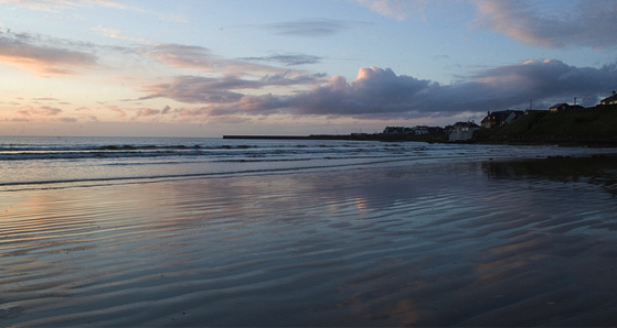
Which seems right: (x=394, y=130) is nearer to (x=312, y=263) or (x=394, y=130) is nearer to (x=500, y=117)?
(x=500, y=117)

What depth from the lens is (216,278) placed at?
12.8ft

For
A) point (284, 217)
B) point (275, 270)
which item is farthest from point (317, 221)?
point (275, 270)

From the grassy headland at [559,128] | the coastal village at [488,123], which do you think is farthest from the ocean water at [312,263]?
the coastal village at [488,123]

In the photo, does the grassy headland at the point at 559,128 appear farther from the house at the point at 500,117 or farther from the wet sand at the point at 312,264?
the wet sand at the point at 312,264

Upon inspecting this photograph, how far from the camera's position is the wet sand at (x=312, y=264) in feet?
10.1

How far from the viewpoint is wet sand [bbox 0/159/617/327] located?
309 cm

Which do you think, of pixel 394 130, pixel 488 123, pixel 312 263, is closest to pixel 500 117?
pixel 488 123

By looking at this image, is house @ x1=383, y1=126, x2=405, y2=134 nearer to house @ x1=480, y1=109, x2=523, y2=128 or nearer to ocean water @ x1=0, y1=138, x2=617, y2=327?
house @ x1=480, y1=109, x2=523, y2=128

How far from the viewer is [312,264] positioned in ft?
14.2

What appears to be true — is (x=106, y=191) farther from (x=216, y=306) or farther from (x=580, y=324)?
(x=580, y=324)

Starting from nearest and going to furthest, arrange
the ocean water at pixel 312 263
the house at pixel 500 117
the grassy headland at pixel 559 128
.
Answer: the ocean water at pixel 312 263 → the grassy headland at pixel 559 128 → the house at pixel 500 117

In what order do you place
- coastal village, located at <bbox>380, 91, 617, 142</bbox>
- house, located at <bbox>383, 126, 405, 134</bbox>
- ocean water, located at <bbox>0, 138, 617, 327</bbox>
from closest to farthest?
ocean water, located at <bbox>0, 138, 617, 327</bbox>, coastal village, located at <bbox>380, 91, 617, 142</bbox>, house, located at <bbox>383, 126, 405, 134</bbox>

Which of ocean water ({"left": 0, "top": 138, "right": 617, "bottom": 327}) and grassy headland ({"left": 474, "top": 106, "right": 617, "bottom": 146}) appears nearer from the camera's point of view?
ocean water ({"left": 0, "top": 138, "right": 617, "bottom": 327})

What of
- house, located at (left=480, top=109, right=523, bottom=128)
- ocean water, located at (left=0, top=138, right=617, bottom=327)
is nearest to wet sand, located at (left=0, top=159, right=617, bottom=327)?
ocean water, located at (left=0, top=138, right=617, bottom=327)
